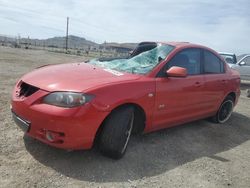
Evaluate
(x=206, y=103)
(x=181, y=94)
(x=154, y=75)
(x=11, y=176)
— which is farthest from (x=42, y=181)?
(x=206, y=103)

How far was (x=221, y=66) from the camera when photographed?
6102mm

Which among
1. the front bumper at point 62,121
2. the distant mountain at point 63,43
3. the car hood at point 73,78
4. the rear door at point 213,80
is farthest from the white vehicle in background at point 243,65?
the distant mountain at point 63,43

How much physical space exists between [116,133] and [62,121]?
744mm

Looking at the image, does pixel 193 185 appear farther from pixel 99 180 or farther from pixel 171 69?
pixel 171 69

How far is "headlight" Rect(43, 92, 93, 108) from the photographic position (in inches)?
133

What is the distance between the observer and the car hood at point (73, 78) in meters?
3.53

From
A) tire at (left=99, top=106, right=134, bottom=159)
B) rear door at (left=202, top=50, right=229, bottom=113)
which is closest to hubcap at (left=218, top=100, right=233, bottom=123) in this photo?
rear door at (left=202, top=50, right=229, bottom=113)

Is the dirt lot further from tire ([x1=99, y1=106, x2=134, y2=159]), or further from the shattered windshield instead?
the shattered windshield

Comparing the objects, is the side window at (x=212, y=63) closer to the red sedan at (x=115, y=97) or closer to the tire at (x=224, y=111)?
the red sedan at (x=115, y=97)

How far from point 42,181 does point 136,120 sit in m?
1.60

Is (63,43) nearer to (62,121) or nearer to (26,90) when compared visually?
(26,90)

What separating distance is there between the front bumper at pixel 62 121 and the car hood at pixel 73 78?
195 mm

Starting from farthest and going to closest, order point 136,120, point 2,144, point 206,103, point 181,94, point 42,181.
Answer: point 206,103 → point 181,94 → point 136,120 → point 2,144 → point 42,181

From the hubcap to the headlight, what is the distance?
379cm
